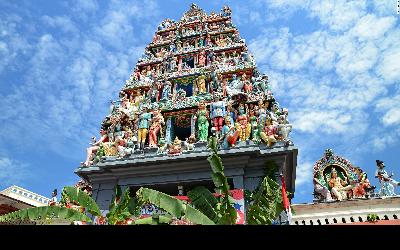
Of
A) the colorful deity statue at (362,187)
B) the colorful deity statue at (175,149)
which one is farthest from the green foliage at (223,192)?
the colorful deity statue at (362,187)

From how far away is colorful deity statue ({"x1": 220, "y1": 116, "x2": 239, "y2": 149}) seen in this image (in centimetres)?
1616

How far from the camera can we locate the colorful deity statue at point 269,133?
15.8m

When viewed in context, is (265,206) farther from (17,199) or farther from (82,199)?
(17,199)

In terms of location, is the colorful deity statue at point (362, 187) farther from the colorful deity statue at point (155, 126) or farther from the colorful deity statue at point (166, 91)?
the colorful deity statue at point (166, 91)

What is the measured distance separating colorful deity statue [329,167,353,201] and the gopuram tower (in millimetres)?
1757

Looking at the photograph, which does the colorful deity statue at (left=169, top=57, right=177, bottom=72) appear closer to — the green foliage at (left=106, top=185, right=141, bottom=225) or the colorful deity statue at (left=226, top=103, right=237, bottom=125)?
the colorful deity statue at (left=226, top=103, right=237, bottom=125)

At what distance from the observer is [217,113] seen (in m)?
18.1

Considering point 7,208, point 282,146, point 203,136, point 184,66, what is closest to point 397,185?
point 282,146

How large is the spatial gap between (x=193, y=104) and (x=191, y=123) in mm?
1165

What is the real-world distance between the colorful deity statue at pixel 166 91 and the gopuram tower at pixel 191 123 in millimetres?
63

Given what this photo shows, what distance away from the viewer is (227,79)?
2073 centimetres

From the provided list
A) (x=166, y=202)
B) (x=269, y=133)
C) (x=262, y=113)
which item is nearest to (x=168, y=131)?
(x=262, y=113)

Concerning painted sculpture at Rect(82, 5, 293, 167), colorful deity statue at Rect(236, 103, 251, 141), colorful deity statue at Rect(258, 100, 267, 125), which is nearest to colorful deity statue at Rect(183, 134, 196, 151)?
painted sculpture at Rect(82, 5, 293, 167)
